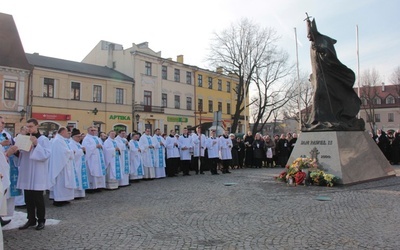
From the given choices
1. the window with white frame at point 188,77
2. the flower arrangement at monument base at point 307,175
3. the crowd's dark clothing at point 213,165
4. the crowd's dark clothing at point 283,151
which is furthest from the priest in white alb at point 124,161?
the window with white frame at point 188,77

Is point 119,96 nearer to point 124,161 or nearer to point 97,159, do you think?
point 124,161

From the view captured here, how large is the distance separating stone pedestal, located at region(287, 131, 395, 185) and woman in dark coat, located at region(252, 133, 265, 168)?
612cm

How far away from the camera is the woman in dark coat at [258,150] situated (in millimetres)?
17781

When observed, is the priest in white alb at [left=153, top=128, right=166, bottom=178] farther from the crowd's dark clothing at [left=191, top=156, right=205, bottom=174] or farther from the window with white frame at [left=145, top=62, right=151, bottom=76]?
the window with white frame at [left=145, top=62, right=151, bottom=76]

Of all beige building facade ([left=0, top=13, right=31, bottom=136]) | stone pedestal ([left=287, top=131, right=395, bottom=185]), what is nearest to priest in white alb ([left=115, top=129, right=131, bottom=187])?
stone pedestal ([left=287, top=131, right=395, bottom=185])

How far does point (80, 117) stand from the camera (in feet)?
110

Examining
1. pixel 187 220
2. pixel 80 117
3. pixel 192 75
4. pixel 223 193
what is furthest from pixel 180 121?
pixel 187 220

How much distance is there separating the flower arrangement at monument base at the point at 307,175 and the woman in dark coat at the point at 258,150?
22.5 feet

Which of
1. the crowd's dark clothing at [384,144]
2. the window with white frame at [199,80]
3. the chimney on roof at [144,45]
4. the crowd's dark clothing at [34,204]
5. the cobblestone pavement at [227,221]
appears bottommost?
the cobblestone pavement at [227,221]

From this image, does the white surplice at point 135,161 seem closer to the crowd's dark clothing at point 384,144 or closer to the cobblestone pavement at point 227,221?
the cobblestone pavement at point 227,221

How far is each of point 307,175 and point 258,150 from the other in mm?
7397

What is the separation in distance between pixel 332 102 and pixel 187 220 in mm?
7696

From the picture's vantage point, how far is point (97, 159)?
10352 mm

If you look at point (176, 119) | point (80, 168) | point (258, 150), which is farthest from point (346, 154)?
point (176, 119)
